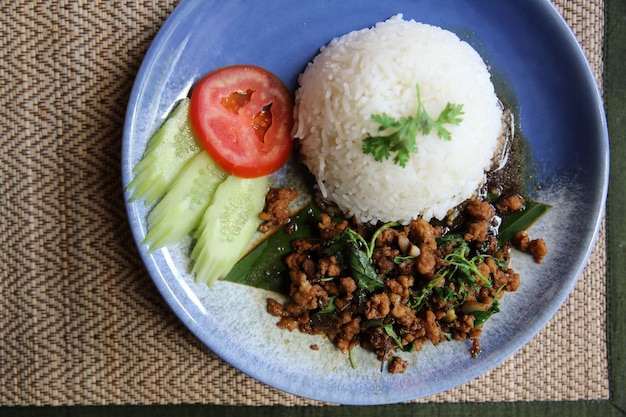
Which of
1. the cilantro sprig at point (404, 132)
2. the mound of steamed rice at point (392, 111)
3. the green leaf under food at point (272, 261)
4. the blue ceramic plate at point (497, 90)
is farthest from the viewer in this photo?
the green leaf under food at point (272, 261)

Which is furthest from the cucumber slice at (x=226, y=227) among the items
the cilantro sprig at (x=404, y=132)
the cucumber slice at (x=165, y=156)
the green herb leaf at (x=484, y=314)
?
the green herb leaf at (x=484, y=314)

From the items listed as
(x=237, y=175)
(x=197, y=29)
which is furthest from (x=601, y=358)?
(x=197, y=29)

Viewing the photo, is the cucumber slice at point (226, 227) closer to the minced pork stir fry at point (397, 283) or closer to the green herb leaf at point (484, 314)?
the minced pork stir fry at point (397, 283)

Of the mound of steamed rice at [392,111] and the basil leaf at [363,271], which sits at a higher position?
the mound of steamed rice at [392,111]

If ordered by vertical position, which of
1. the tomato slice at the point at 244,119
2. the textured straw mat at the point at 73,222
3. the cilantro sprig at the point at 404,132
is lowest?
the textured straw mat at the point at 73,222

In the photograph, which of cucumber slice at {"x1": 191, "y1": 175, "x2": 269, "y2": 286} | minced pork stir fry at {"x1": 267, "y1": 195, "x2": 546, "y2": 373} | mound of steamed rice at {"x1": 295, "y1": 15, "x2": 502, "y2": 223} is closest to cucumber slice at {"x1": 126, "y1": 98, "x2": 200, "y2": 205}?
cucumber slice at {"x1": 191, "y1": 175, "x2": 269, "y2": 286}

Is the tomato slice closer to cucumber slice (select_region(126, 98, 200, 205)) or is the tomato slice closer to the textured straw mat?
cucumber slice (select_region(126, 98, 200, 205))

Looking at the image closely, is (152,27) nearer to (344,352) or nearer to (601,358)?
(344,352)
